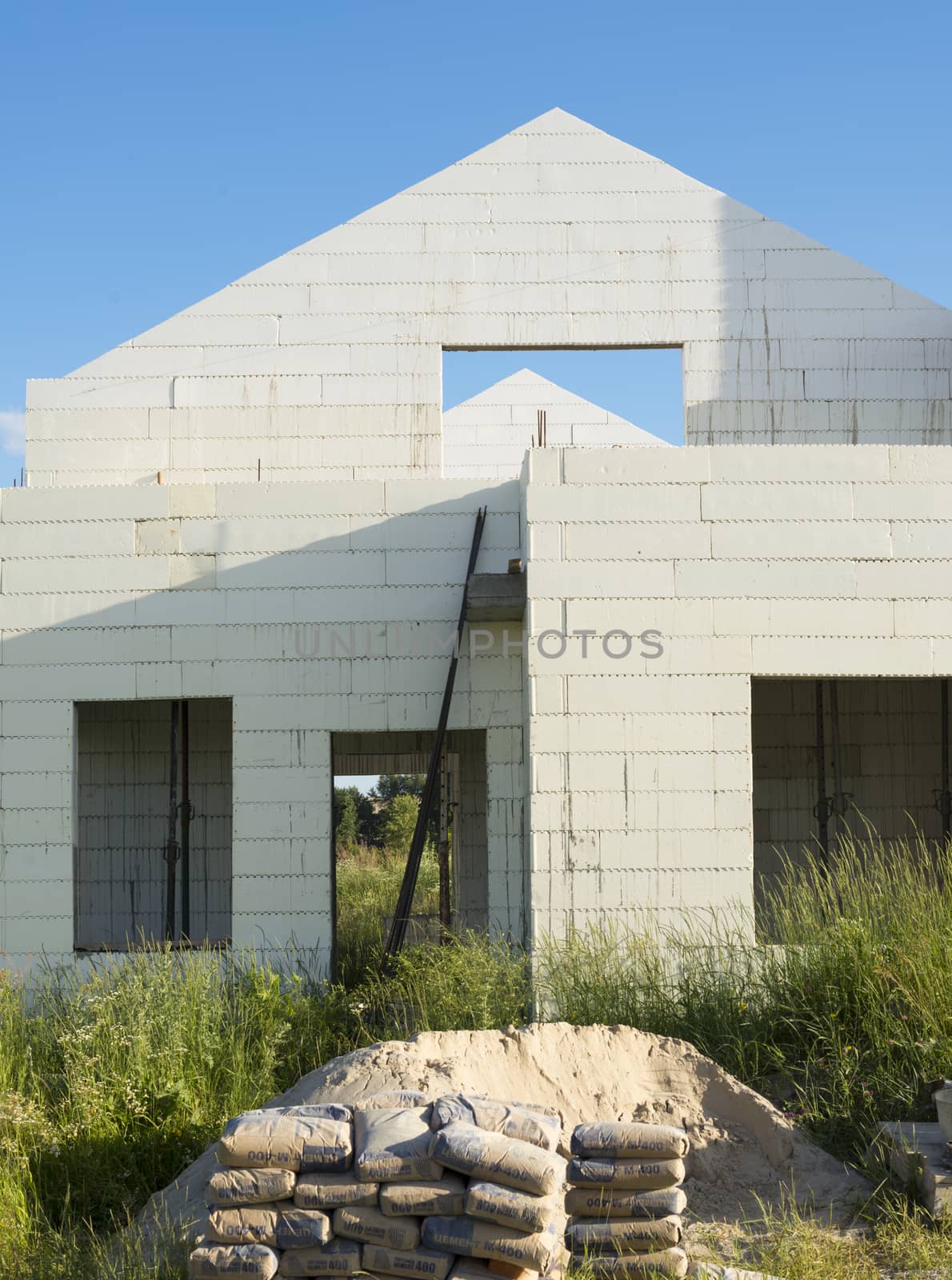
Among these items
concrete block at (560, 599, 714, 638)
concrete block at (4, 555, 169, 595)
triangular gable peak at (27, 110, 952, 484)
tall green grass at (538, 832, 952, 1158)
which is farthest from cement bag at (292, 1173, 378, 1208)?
triangular gable peak at (27, 110, 952, 484)

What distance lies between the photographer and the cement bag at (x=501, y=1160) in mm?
4668

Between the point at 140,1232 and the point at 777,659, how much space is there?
16.8 ft

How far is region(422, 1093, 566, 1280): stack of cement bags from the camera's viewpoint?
15.3 ft

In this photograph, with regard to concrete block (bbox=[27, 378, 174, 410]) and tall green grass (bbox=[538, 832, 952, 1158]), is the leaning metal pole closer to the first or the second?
tall green grass (bbox=[538, 832, 952, 1158])

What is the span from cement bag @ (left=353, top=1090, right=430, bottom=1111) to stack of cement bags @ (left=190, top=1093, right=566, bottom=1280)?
0.75 ft

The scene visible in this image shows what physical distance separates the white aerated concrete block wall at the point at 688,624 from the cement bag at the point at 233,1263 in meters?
3.65

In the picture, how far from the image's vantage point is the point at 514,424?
16.0 metres

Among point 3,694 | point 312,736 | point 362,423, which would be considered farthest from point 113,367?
point 312,736

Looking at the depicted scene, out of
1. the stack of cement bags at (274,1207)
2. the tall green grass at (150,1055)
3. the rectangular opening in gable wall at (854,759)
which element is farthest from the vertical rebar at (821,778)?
the stack of cement bags at (274,1207)

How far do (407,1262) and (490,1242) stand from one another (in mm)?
353

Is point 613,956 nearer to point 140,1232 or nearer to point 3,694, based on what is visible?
point 140,1232

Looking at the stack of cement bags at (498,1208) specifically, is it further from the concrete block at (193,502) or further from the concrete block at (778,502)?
the concrete block at (193,502)

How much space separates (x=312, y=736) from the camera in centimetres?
962

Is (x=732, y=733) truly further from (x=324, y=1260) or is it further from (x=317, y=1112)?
(x=324, y=1260)
